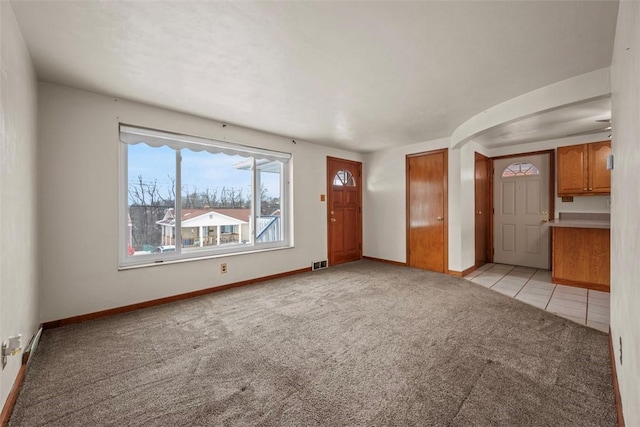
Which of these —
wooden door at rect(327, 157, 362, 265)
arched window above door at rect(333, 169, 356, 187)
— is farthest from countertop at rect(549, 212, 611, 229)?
arched window above door at rect(333, 169, 356, 187)

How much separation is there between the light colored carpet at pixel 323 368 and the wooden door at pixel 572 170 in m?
2.58

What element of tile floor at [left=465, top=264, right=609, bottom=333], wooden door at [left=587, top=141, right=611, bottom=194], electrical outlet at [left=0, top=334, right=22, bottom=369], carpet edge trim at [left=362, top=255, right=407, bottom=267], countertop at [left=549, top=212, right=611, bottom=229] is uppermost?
wooden door at [left=587, top=141, right=611, bottom=194]

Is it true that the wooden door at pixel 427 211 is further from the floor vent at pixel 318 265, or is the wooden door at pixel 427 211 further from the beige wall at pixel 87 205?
the beige wall at pixel 87 205

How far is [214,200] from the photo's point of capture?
153 inches

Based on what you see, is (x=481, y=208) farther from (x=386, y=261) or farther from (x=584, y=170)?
(x=386, y=261)

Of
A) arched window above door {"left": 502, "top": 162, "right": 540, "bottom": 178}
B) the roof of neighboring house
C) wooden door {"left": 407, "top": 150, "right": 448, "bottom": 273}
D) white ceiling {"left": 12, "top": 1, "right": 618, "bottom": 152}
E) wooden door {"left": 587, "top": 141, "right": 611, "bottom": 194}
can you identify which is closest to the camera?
white ceiling {"left": 12, "top": 1, "right": 618, "bottom": 152}

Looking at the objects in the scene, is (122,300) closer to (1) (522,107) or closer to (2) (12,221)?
(2) (12,221)

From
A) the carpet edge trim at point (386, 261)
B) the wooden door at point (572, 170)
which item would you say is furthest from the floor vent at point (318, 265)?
the wooden door at point (572, 170)

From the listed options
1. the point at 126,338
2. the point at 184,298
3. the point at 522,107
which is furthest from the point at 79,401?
the point at 522,107

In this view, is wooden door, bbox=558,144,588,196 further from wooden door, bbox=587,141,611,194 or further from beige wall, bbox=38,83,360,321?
beige wall, bbox=38,83,360,321

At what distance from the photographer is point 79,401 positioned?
1.64 metres

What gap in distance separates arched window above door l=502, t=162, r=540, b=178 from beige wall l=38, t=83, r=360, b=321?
5569mm

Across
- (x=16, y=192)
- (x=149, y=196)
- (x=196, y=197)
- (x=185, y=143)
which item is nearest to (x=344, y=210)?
(x=196, y=197)

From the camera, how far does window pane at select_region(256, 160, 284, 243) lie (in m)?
4.43
